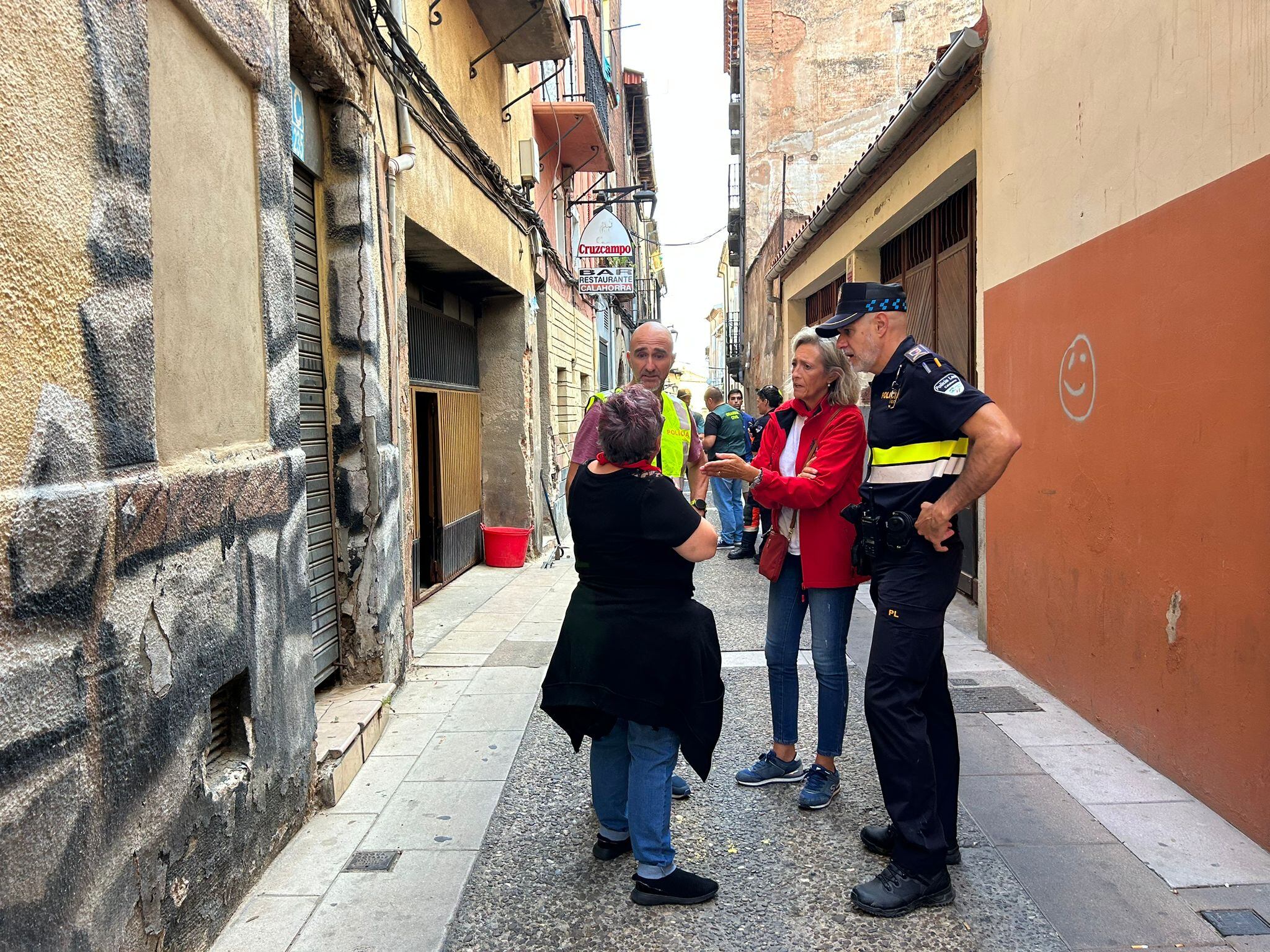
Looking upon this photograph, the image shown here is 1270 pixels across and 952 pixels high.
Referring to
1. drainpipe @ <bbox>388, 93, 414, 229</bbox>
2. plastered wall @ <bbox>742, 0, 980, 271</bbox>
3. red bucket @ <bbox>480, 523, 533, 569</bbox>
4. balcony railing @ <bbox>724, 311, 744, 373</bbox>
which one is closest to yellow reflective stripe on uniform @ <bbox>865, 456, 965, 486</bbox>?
drainpipe @ <bbox>388, 93, 414, 229</bbox>

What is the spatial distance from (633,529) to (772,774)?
1642 millimetres

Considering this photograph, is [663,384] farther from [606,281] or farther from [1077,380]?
[606,281]

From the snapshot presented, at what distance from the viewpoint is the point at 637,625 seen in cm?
282

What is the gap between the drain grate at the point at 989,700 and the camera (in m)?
4.66

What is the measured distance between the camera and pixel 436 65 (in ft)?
22.1

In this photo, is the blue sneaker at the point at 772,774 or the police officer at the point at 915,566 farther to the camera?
the blue sneaker at the point at 772,774

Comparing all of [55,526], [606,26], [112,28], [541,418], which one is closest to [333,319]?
[112,28]

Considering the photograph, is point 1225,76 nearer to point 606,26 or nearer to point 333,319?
point 333,319

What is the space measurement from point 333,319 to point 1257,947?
14.8 ft

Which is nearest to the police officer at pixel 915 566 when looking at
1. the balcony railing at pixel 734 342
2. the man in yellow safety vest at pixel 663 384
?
the man in yellow safety vest at pixel 663 384

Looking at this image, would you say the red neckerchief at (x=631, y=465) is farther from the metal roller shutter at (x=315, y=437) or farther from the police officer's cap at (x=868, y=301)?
the metal roller shutter at (x=315, y=437)

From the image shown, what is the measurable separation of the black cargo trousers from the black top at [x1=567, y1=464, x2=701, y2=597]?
68 centimetres

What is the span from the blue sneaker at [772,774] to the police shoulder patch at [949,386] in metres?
1.83

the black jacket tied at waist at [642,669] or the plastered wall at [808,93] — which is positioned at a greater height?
the plastered wall at [808,93]
